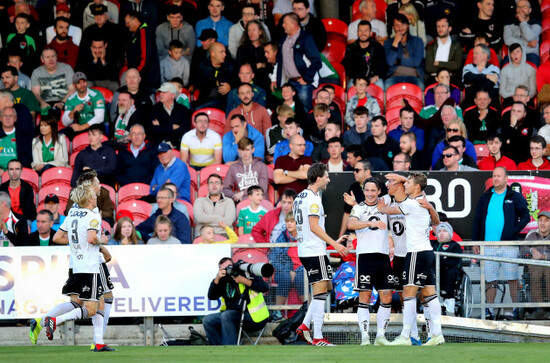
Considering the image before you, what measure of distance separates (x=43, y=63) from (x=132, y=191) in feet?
13.5

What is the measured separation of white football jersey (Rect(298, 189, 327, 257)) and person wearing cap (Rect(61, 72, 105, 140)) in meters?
6.66

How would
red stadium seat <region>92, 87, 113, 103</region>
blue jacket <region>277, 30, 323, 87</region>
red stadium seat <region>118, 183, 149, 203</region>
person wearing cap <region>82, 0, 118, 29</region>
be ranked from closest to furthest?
red stadium seat <region>118, 183, 149, 203</region>
blue jacket <region>277, 30, 323, 87</region>
red stadium seat <region>92, 87, 113, 103</region>
person wearing cap <region>82, 0, 118, 29</region>

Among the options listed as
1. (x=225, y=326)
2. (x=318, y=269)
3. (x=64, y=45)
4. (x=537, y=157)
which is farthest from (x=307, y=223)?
(x=64, y=45)

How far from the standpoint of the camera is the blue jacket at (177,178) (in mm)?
15859

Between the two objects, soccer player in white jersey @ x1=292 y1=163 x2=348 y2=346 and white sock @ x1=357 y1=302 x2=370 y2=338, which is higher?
soccer player in white jersey @ x1=292 y1=163 x2=348 y2=346

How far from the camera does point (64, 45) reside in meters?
19.1

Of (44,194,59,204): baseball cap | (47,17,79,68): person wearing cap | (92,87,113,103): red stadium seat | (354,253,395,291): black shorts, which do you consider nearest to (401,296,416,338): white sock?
(354,253,395,291): black shorts

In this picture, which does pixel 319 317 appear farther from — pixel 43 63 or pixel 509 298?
pixel 43 63

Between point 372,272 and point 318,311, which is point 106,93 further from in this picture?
point 372,272

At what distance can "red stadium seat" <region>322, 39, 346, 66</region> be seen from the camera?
63.8ft

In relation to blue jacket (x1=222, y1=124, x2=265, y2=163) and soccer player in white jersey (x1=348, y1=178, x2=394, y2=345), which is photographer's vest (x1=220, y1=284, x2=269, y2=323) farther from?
blue jacket (x1=222, y1=124, x2=265, y2=163)

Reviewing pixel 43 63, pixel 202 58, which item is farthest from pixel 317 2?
pixel 43 63

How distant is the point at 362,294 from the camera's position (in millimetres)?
11930

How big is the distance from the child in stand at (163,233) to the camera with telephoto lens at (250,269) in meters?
1.40
